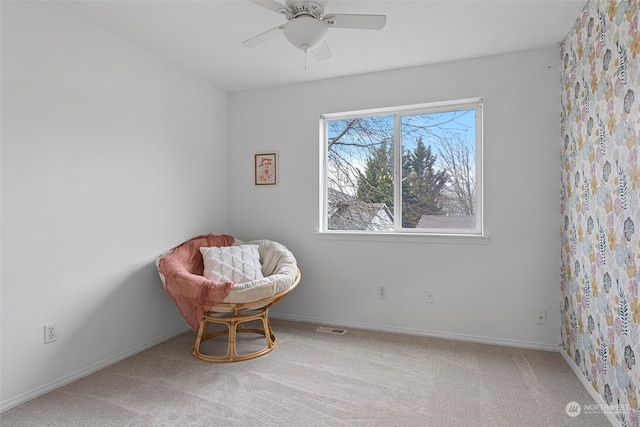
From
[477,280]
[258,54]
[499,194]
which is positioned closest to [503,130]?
[499,194]

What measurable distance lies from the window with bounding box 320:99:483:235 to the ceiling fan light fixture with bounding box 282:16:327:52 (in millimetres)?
1572

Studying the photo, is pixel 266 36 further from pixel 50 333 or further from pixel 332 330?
pixel 332 330

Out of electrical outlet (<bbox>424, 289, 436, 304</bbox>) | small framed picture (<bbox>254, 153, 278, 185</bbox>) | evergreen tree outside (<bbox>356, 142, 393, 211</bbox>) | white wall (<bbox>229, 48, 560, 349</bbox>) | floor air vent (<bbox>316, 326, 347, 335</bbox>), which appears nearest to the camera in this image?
white wall (<bbox>229, 48, 560, 349</bbox>)

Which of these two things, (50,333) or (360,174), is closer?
(50,333)

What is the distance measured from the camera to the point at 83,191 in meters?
2.53

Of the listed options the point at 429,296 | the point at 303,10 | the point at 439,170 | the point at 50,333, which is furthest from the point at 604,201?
the point at 50,333

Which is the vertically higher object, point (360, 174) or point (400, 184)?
point (360, 174)

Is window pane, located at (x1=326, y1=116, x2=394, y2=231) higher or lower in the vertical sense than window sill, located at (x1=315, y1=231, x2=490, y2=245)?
higher

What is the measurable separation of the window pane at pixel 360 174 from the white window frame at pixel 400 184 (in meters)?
0.06

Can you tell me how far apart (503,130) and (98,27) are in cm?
314

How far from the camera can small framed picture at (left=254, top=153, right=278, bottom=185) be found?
3.88 meters

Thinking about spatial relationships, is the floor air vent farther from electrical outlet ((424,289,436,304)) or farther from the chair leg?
electrical outlet ((424,289,436,304))

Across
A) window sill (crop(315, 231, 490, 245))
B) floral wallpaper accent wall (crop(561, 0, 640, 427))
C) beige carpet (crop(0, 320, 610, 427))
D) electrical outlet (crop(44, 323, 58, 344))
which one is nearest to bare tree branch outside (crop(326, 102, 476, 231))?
window sill (crop(315, 231, 490, 245))

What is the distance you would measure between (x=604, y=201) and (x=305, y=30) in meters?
1.86
